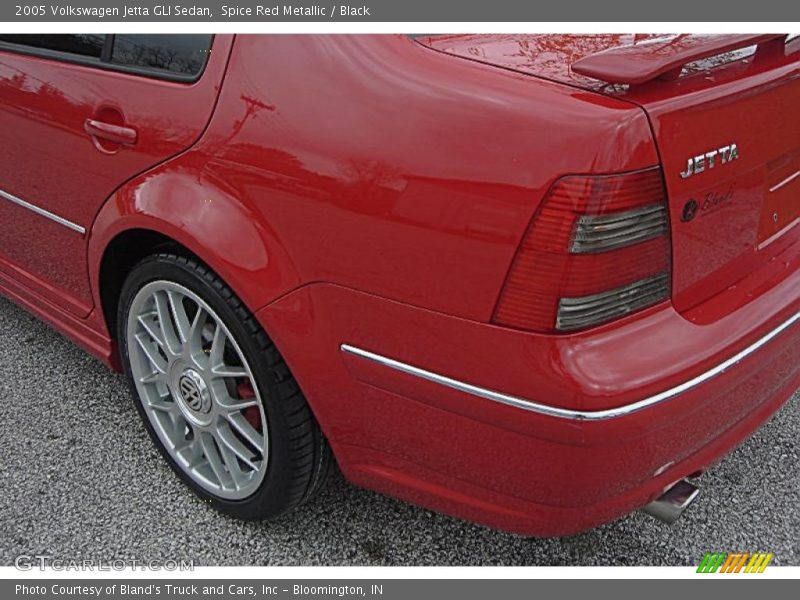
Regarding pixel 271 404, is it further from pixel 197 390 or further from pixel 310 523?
pixel 310 523

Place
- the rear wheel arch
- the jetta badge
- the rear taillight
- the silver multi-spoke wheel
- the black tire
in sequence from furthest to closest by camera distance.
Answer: the silver multi-spoke wheel, the black tire, the rear wheel arch, the jetta badge, the rear taillight

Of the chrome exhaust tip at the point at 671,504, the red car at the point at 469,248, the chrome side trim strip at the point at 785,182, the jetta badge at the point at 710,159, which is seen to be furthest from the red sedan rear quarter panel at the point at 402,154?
the chrome exhaust tip at the point at 671,504

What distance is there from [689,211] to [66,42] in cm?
181

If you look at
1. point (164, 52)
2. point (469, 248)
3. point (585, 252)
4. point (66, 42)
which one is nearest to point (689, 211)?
point (585, 252)

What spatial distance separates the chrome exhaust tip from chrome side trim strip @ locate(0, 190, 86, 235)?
1.77 metres

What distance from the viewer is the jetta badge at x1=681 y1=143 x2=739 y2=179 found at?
150 cm

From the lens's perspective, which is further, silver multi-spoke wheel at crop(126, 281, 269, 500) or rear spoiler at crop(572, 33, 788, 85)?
silver multi-spoke wheel at crop(126, 281, 269, 500)

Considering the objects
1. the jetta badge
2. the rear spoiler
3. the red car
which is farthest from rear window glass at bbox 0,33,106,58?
the jetta badge

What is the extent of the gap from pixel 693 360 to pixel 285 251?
91 cm

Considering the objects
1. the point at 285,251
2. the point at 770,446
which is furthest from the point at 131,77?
the point at 770,446

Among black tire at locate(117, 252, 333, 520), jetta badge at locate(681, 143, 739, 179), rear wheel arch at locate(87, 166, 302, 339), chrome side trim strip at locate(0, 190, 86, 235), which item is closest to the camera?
jetta badge at locate(681, 143, 739, 179)

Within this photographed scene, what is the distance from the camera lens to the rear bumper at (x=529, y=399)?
1454mm

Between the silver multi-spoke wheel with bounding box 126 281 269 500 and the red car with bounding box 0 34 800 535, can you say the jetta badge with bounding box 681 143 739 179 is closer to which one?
the red car with bounding box 0 34 800 535

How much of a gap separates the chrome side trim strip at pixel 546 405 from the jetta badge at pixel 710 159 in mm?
417
